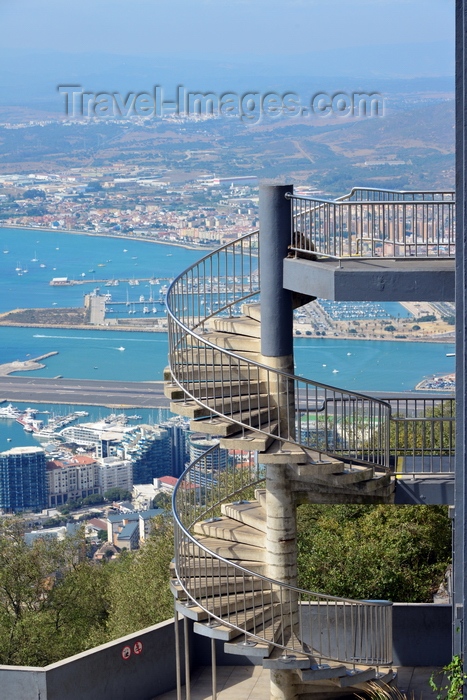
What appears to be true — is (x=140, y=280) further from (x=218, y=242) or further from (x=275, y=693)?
(x=275, y=693)

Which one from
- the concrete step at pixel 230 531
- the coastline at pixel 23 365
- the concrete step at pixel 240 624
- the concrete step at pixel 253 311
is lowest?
the coastline at pixel 23 365

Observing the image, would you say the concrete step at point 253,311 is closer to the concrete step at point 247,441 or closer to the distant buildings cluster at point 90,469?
the concrete step at point 247,441

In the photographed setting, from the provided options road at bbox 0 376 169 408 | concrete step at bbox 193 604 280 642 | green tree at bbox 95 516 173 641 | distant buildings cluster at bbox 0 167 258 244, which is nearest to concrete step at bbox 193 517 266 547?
concrete step at bbox 193 604 280 642

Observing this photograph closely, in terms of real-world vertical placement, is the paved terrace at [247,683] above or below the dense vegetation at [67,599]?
above

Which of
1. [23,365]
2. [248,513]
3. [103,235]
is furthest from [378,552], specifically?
[103,235]

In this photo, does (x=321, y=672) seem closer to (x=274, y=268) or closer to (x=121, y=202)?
(x=274, y=268)

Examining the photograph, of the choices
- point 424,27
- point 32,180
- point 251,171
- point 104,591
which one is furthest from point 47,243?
point 104,591

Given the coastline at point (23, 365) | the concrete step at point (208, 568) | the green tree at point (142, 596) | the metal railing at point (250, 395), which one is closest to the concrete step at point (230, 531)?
the concrete step at point (208, 568)
